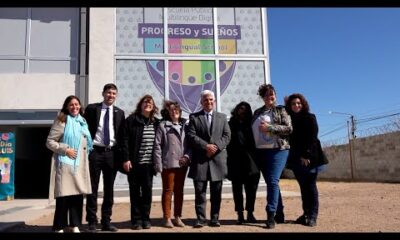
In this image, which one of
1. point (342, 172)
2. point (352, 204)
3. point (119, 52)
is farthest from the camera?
point (342, 172)

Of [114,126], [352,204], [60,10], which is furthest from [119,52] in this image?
[352,204]

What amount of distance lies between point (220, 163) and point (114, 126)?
1555 mm

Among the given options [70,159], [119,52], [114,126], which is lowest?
[70,159]

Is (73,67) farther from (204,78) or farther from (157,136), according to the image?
(157,136)

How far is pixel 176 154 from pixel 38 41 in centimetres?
806

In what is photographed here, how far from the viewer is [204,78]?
11422 mm

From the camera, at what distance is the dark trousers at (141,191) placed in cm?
549

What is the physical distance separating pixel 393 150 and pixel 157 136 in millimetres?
15914

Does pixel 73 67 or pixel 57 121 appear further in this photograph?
pixel 73 67

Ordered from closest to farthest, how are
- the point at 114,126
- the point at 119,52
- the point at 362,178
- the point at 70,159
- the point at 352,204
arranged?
the point at 70,159 → the point at 114,126 → the point at 352,204 → the point at 119,52 → the point at 362,178

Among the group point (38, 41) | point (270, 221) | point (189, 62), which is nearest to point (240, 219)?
point (270, 221)

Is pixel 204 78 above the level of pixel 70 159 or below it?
above

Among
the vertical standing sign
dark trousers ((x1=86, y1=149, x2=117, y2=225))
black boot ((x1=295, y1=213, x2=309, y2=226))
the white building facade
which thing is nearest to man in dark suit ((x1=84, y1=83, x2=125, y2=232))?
dark trousers ((x1=86, y1=149, x2=117, y2=225))

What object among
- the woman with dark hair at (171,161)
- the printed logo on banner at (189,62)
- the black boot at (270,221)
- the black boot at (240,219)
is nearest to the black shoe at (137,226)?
the woman with dark hair at (171,161)
